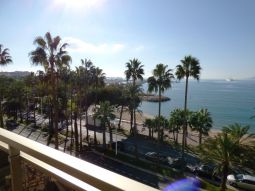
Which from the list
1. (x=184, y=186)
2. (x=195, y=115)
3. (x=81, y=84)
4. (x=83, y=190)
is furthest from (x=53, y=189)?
(x=195, y=115)

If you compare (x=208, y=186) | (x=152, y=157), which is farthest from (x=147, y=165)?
(x=208, y=186)

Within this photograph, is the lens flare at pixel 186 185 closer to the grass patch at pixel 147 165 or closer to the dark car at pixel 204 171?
the grass patch at pixel 147 165

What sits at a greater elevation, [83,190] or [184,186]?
[83,190]

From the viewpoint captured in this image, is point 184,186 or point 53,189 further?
point 184,186

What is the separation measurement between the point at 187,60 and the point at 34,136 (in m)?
25.1

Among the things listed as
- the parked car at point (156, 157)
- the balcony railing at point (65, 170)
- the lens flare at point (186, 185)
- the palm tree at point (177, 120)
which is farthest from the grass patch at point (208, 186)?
the balcony railing at point (65, 170)

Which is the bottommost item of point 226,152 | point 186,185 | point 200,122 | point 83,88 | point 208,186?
point 186,185

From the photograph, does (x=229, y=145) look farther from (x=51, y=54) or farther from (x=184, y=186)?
(x=51, y=54)

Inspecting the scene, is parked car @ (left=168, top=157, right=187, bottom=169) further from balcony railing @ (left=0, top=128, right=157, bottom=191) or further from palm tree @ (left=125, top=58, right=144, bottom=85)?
balcony railing @ (left=0, top=128, right=157, bottom=191)

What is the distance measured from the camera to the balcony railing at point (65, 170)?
1.07 metres

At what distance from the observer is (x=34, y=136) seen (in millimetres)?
37469

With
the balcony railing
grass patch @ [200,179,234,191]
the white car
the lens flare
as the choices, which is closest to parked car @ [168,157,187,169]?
the lens flare

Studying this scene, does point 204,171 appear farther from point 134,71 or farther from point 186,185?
point 134,71

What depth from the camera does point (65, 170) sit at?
1.36 metres
